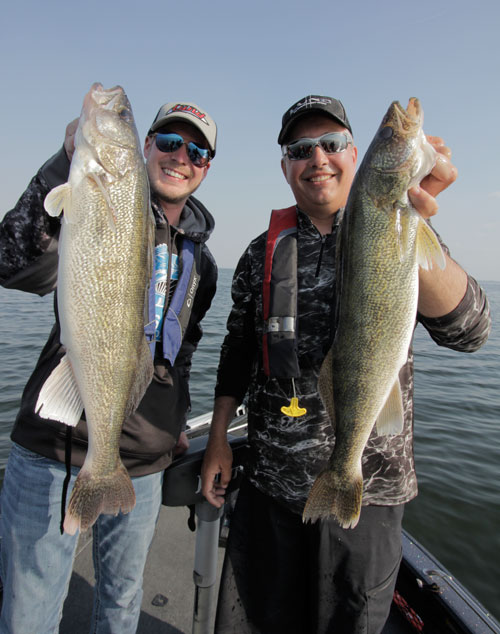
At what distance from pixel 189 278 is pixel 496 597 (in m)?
4.96

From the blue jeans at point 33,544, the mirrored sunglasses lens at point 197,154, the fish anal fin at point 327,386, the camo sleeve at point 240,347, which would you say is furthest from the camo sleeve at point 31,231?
the fish anal fin at point 327,386

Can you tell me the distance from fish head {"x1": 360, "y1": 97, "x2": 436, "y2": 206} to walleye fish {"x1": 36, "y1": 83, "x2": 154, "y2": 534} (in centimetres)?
118

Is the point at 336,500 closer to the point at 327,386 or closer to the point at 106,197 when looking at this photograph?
the point at 327,386

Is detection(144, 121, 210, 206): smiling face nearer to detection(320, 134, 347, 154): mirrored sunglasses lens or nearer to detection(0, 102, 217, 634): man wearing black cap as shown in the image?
detection(0, 102, 217, 634): man wearing black cap

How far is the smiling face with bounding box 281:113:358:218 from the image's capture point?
2.52 meters

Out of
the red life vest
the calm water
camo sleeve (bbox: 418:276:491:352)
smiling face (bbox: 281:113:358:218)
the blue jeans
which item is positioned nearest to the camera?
camo sleeve (bbox: 418:276:491:352)

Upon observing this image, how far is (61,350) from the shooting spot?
2346mm

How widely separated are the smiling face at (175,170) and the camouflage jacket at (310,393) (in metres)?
0.69

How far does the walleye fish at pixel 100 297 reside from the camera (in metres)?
1.97

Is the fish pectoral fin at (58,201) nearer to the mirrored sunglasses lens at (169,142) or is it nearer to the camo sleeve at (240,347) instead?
the mirrored sunglasses lens at (169,142)

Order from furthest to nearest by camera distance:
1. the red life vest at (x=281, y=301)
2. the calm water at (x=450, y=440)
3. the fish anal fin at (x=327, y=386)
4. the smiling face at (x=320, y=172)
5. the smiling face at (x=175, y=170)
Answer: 1. the calm water at (x=450, y=440)
2. the smiling face at (x=175, y=170)
3. the smiling face at (x=320, y=172)
4. the red life vest at (x=281, y=301)
5. the fish anal fin at (x=327, y=386)

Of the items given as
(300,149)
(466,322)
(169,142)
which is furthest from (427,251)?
(169,142)

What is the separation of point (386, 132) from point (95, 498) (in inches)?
92.6

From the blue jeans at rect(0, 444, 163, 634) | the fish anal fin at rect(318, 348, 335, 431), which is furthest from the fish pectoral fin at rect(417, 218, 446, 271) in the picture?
the blue jeans at rect(0, 444, 163, 634)
